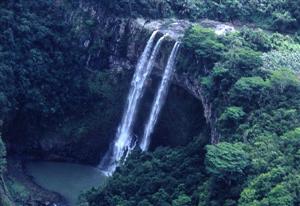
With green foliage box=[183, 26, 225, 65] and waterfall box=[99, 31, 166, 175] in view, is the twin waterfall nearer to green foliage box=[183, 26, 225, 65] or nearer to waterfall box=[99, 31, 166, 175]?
waterfall box=[99, 31, 166, 175]

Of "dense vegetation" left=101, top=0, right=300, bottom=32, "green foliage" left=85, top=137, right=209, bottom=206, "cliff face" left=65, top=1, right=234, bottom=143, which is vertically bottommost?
"green foliage" left=85, top=137, right=209, bottom=206

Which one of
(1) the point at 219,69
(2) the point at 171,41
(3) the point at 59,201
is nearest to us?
(1) the point at 219,69

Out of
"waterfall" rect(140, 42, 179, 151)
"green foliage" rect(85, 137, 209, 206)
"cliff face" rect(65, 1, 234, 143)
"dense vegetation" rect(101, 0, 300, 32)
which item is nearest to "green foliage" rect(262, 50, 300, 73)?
"cliff face" rect(65, 1, 234, 143)

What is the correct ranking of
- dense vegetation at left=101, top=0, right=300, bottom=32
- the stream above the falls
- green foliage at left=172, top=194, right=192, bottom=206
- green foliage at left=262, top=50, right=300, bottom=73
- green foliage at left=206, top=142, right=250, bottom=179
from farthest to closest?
1. dense vegetation at left=101, top=0, right=300, bottom=32
2. the stream above the falls
3. green foliage at left=262, top=50, right=300, bottom=73
4. green foliage at left=172, top=194, right=192, bottom=206
5. green foliage at left=206, top=142, right=250, bottom=179

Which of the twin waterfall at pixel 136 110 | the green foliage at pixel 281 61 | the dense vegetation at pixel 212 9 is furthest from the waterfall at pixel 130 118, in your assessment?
the green foliage at pixel 281 61

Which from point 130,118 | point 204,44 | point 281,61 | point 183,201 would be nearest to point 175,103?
point 130,118

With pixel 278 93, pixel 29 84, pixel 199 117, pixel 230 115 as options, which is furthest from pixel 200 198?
pixel 29 84

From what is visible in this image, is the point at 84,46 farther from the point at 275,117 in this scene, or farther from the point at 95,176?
the point at 275,117

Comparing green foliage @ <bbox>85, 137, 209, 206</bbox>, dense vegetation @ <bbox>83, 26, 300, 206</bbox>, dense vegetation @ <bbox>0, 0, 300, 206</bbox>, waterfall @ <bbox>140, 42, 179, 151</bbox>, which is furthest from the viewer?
waterfall @ <bbox>140, 42, 179, 151</bbox>
